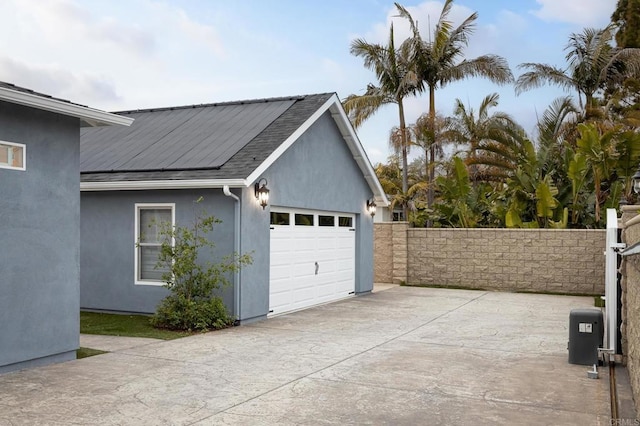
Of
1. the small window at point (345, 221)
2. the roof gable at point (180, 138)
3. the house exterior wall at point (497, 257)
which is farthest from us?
the house exterior wall at point (497, 257)

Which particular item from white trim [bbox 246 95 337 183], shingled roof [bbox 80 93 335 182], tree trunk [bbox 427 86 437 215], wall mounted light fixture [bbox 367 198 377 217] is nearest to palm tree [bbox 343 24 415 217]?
tree trunk [bbox 427 86 437 215]

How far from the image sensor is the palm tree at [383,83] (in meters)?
26.7

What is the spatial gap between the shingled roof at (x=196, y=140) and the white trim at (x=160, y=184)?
0.44 ft

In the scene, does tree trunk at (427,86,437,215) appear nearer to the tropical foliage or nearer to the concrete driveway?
the tropical foliage

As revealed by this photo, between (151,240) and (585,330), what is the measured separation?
7.88 m

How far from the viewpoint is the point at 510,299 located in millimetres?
16219

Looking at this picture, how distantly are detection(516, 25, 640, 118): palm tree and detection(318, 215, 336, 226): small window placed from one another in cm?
1398

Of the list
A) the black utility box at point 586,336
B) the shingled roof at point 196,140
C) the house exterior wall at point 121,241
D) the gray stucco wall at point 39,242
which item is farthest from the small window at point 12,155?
the black utility box at point 586,336

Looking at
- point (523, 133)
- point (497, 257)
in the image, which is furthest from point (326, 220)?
point (523, 133)

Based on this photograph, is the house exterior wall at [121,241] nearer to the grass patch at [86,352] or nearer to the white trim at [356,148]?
the grass patch at [86,352]

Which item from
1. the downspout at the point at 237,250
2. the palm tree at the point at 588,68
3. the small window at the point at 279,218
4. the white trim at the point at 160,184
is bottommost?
the downspout at the point at 237,250

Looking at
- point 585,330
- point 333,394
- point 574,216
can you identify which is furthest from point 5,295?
point 574,216

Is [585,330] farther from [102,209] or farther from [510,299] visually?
[102,209]

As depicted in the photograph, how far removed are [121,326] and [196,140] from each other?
4243mm
